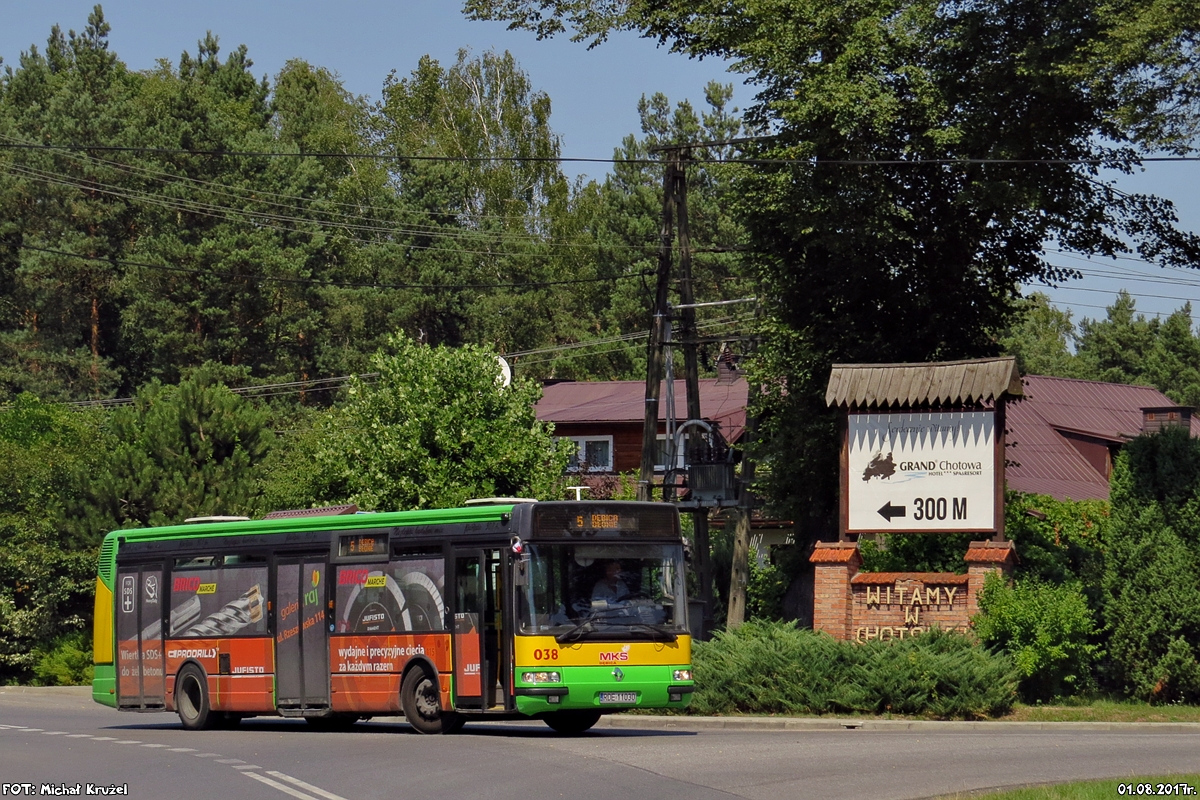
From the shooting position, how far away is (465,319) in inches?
2933

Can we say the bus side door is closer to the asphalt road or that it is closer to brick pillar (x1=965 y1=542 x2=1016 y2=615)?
the asphalt road

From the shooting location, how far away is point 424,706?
19359 mm

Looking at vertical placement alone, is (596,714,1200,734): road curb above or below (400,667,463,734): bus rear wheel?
below

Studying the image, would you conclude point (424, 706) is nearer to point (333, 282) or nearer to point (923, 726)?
point (923, 726)

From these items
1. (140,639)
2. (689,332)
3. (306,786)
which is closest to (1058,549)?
A: (689,332)

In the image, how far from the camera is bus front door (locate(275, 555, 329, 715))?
2056 cm

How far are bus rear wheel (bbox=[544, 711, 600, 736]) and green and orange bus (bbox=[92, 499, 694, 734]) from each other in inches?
1.0

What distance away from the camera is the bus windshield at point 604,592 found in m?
18.2

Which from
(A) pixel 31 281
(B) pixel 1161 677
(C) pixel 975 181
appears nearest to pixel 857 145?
(C) pixel 975 181

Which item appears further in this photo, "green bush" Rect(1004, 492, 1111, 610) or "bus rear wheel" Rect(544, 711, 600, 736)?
"green bush" Rect(1004, 492, 1111, 610)

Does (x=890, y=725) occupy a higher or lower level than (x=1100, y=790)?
lower

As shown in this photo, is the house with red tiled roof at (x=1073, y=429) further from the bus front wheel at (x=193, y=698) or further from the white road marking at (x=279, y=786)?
the white road marking at (x=279, y=786)

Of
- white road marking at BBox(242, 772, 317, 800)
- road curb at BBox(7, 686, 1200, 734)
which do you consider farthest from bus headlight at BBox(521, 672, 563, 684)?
white road marking at BBox(242, 772, 317, 800)

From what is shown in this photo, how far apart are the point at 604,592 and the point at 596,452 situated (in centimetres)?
3931
